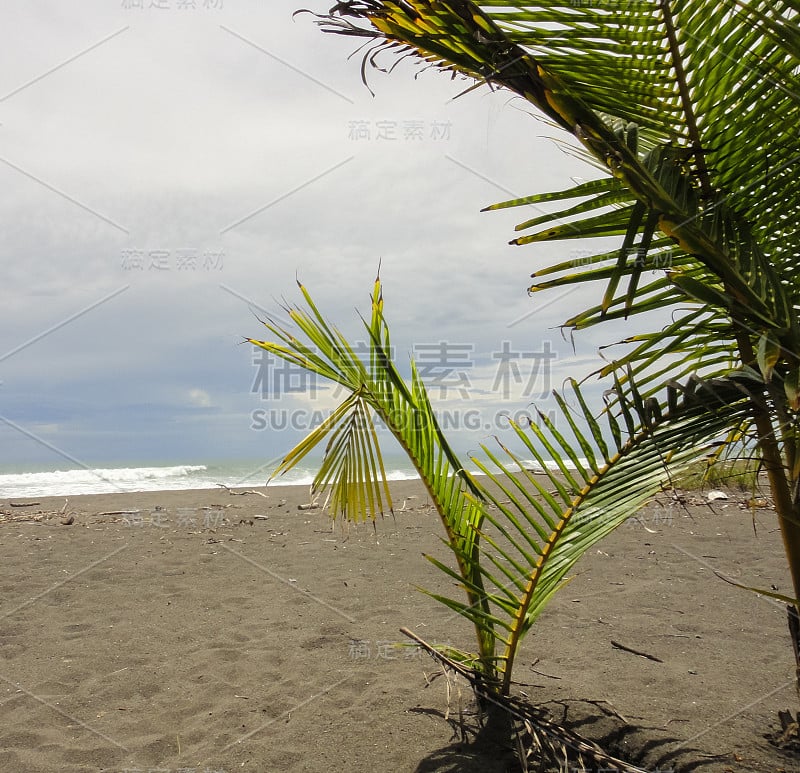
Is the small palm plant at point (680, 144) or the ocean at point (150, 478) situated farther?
the ocean at point (150, 478)

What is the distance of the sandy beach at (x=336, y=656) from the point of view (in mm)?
2559

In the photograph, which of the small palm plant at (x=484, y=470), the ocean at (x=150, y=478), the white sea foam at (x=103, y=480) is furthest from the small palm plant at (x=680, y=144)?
the white sea foam at (x=103, y=480)

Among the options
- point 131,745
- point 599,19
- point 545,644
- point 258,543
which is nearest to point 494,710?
point 545,644

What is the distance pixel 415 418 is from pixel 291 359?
0.56m

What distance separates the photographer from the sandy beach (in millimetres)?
2559

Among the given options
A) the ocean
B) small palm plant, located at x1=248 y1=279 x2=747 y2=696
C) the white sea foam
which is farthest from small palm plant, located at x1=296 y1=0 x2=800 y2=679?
the white sea foam

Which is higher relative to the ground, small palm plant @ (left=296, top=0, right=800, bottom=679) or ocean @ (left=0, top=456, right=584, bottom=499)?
small palm plant @ (left=296, top=0, right=800, bottom=679)

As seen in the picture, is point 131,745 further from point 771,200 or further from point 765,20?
point 765,20

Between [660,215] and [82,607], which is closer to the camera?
[660,215]

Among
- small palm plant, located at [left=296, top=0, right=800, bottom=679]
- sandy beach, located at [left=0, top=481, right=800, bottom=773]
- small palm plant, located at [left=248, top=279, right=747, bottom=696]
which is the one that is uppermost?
small palm plant, located at [left=296, top=0, right=800, bottom=679]

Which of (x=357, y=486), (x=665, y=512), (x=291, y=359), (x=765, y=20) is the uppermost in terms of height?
(x=765, y=20)

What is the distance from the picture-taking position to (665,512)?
7707 millimetres

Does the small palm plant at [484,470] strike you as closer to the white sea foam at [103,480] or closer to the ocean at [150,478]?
the ocean at [150,478]

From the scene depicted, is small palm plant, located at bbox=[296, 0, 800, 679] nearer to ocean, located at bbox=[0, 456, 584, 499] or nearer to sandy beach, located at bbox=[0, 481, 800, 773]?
sandy beach, located at bbox=[0, 481, 800, 773]
